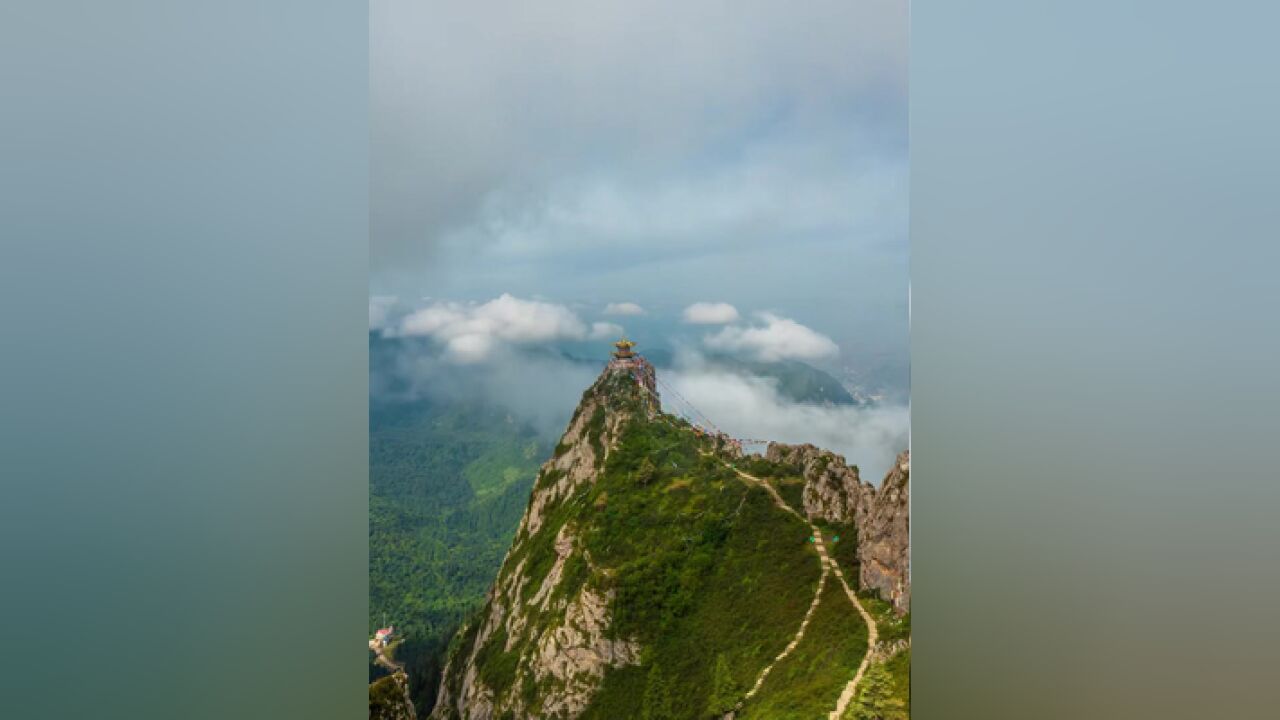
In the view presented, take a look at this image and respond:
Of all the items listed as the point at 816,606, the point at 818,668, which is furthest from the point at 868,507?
the point at 818,668

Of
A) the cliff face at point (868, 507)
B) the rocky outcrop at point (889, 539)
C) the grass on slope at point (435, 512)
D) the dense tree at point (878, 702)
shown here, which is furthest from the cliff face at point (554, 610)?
the rocky outcrop at point (889, 539)

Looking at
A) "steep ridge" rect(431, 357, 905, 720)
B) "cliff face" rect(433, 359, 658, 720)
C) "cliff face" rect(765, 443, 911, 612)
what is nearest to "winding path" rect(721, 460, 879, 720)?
"steep ridge" rect(431, 357, 905, 720)

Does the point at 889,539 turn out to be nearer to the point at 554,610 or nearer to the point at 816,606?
the point at 816,606

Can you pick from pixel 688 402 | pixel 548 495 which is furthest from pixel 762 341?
pixel 548 495

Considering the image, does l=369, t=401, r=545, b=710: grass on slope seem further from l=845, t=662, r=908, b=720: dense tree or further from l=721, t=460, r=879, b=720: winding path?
l=845, t=662, r=908, b=720: dense tree

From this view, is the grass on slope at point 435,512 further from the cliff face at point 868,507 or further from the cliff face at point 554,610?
the cliff face at point 868,507
